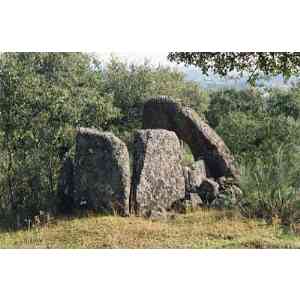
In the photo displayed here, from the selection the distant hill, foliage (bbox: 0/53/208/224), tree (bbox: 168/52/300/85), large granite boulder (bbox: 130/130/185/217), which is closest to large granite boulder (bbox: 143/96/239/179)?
foliage (bbox: 0/53/208/224)

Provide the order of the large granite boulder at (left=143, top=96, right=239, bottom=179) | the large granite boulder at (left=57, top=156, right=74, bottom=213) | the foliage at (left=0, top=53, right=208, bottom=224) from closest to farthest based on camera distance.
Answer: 1. the large granite boulder at (left=57, top=156, right=74, bottom=213)
2. the foliage at (left=0, top=53, right=208, bottom=224)
3. the large granite boulder at (left=143, top=96, right=239, bottom=179)

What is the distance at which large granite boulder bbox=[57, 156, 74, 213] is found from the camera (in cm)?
1184

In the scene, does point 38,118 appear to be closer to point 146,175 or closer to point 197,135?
point 146,175

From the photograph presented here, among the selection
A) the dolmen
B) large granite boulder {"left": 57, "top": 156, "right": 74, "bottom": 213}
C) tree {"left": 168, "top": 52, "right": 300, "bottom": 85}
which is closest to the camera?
tree {"left": 168, "top": 52, "right": 300, "bottom": 85}

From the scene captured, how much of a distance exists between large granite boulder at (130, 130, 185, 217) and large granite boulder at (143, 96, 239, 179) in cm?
71

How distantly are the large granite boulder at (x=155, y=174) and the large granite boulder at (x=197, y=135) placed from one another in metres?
0.71

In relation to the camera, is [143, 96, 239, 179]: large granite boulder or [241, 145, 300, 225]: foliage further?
[143, 96, 239, 179]: large granite boulder

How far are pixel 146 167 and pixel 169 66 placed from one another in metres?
1.74

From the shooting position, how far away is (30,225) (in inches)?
461

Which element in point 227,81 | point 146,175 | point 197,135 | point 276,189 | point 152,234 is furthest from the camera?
point 197,135

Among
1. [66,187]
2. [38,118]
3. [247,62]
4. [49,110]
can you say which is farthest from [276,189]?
[38,118]

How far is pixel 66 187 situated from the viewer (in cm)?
1203

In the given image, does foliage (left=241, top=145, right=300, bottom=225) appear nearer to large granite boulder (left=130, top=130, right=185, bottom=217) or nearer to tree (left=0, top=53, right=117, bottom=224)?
large granite boulder (left=130, top=130, right=185, bottom=217)

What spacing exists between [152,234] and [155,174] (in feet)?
3.98
